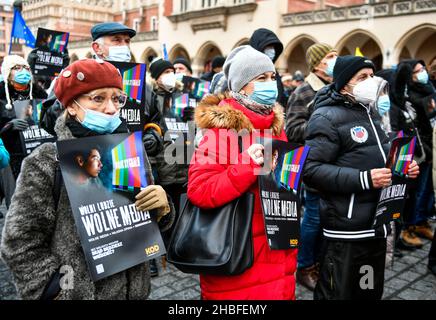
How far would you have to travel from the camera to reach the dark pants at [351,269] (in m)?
2.61

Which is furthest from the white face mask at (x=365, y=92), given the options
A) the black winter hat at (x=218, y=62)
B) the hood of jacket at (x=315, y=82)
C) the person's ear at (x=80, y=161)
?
the black winter hat at (x=218, y=62)

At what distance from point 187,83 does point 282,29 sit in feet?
69.9

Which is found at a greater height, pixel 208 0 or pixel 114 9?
pixel 114 9

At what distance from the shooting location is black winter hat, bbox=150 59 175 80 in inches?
191

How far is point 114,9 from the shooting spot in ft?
172

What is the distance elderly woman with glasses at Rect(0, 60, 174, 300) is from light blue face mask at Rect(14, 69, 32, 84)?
139 inches

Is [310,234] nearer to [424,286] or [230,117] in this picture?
[424,286]

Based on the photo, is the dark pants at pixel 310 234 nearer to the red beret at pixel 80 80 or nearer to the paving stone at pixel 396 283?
the paving stone at pixel 396 283

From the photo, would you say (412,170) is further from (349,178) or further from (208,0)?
(208,0)

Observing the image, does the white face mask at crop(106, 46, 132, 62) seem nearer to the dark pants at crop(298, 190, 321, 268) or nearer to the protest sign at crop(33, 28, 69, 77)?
the dark pants at crop(298, 190, 321, 268)

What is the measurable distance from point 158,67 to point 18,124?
5.56 feet

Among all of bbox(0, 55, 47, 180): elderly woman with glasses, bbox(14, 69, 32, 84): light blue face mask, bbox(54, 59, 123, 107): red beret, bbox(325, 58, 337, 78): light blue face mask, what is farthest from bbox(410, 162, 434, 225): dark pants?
bbox(14, 69, 32, 84): light blue face mask

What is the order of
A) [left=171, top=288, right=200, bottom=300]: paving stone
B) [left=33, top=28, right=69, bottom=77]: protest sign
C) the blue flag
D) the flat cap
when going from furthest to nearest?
the blue flag < [left=33, top=28, right=69, bottom=77]: protest sign < [left=171, top=288, right=200, bottom=300]: paving stone < the flat cap
